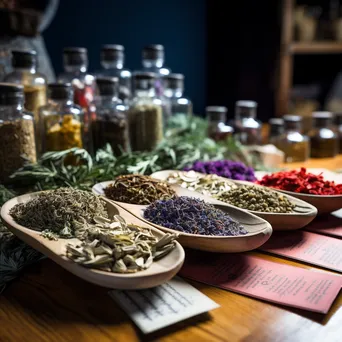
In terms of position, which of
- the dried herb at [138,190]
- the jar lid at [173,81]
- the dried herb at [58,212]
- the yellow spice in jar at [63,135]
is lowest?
the dried herb at [138,190]

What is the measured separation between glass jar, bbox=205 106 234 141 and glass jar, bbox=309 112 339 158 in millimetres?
433

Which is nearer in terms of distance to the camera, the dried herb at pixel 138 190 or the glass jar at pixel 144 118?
the dried herb at pixel 138 190

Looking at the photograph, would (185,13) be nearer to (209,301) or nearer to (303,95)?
(303,95)

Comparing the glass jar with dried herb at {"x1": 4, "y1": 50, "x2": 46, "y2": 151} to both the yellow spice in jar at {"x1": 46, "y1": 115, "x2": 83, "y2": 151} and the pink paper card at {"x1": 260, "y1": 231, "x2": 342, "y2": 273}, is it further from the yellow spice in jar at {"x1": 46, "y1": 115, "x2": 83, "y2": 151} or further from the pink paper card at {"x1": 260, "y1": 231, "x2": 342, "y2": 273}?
the pink paper card at {"x1": 260, "y1": 231, "x2": 342, "y2": 273}

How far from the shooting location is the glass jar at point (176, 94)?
5.95ft

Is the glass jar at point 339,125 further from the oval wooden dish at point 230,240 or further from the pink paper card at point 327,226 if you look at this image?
the oval wooden dish at point 230,240

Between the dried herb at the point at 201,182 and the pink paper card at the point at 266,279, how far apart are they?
250 mm

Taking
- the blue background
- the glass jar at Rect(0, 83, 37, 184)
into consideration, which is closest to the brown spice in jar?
the glass jar at Rect(0, 83, 37, 184)

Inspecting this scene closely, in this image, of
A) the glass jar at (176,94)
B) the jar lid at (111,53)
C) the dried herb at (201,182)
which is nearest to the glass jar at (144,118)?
the jar lid at (111,53)

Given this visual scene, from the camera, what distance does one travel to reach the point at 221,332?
0.69m

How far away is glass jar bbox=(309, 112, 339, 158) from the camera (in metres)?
Answer: 2.06

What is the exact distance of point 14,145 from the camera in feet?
3.89

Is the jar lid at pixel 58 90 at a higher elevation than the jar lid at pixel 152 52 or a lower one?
lower

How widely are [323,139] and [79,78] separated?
3.64ft
